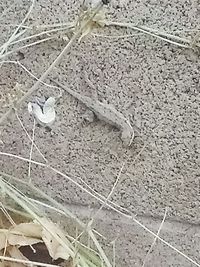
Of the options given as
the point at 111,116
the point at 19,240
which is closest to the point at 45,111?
the point at 111,116

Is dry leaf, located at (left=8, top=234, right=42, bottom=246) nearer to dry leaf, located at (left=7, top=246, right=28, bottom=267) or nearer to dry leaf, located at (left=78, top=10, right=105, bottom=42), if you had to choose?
dry leaf, located at (left=7, top=246, right=28, bottom=267)

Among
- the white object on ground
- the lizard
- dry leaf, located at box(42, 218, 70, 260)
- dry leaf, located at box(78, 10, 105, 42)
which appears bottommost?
dry leaf, located at box(42, 218, 70, 260)

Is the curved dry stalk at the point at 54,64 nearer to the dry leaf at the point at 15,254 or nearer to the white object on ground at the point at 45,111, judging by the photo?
the white object on ground at the point at 45,111

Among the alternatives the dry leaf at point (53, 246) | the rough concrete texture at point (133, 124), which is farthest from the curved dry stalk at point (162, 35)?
the dry leaf at point (53, 246)

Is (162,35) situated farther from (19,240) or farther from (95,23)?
(19,240)

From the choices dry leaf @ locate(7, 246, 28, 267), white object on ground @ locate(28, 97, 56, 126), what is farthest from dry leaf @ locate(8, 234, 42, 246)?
white object on ground @ locate(28, 97, 56, 126)

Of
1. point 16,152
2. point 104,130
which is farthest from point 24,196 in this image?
point 104,130

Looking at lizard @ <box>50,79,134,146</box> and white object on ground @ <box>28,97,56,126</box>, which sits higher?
lizard @ <box>50,79,134,146</box>

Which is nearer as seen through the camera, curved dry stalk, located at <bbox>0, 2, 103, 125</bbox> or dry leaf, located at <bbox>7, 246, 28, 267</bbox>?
curved dry stalk, located at <bbox>0, 2, 103, 125</bbox>

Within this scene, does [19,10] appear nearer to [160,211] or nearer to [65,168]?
[65,168]
